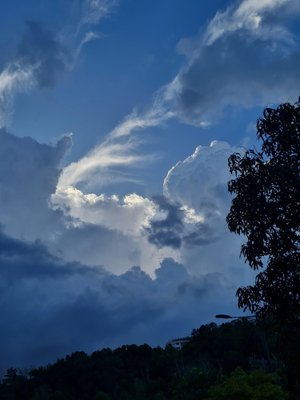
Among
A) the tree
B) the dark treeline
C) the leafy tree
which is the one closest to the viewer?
the tree

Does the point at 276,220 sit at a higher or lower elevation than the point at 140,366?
lower

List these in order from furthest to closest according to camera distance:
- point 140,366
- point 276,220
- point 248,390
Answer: point 140,366 → point 248,390 → point 276,220

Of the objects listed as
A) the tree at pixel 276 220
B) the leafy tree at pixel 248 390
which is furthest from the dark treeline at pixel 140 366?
the tree at pixel 276 220

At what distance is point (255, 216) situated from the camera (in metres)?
14.8

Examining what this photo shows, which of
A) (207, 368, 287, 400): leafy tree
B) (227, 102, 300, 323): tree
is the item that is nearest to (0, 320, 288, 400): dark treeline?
(207, 368, 287, 400): leafy tree

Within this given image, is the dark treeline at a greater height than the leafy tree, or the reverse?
the dark treeline

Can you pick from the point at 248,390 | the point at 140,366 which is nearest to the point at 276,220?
the point at 248,390

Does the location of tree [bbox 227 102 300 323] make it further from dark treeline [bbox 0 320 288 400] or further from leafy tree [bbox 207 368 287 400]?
dark treeline [bbox 0 320 288 400]

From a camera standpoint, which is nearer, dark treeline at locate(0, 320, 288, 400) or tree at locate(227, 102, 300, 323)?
tree at locate(227, 102, 300, 323)

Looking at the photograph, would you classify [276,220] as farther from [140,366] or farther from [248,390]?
[140,366]

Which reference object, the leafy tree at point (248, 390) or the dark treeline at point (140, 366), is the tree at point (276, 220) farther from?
the dark treeline at point (140, 366)

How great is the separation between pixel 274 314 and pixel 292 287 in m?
1.02

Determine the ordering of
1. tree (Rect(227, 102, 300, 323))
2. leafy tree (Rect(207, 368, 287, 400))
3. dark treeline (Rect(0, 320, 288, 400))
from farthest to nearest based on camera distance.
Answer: dark treeline (Rect(0, 320, 288, 400))
leafy tree (Rect(207, 368, 287, 400))
tree (Rect(227, 102, 300, 323))

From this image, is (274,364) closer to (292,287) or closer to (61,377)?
(61,377)
